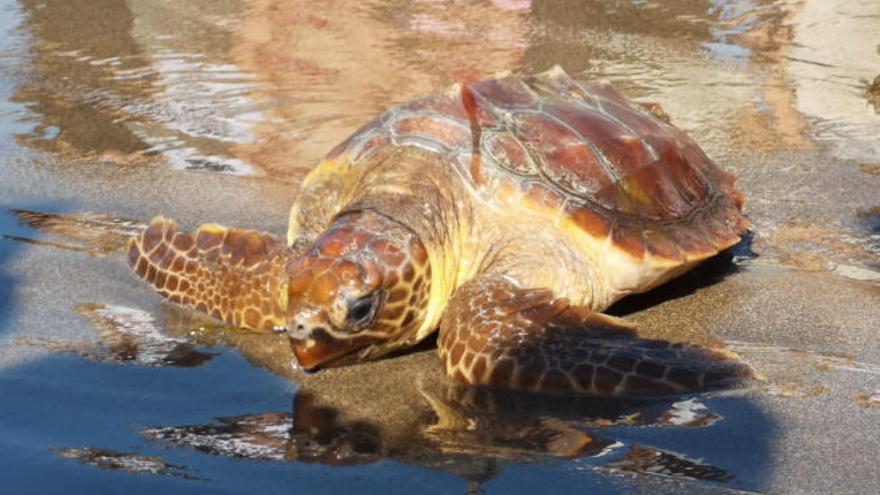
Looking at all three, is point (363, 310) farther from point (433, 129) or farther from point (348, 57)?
point (348, 57)

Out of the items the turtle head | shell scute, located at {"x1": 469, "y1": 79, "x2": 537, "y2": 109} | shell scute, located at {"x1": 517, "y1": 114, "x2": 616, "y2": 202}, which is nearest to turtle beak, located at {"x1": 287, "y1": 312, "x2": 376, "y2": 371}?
the turtle head

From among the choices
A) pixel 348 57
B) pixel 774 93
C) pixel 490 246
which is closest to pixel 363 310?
pixel 490 246

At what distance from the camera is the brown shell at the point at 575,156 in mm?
4105

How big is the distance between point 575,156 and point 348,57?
4378 millimetres

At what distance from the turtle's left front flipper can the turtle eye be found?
0.27m

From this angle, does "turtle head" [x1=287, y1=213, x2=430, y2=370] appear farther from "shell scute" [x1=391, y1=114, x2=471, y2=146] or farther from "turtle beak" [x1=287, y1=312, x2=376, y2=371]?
"shell scute" [x1=391, y1=114, x2=471, y2=146]

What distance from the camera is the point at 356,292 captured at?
3.51 m

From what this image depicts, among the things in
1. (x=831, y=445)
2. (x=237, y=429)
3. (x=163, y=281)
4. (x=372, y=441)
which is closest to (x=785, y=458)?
(x=831, y=445)

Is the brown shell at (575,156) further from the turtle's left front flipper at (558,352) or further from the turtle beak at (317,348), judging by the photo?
the turtle beak at (317,348)

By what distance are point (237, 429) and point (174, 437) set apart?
180mm

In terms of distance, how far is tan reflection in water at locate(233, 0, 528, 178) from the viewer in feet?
21.7

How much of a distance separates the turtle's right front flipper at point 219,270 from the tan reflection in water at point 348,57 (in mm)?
1552

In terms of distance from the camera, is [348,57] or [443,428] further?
[348,57]

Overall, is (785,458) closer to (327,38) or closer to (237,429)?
(237,429)
